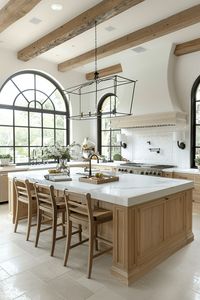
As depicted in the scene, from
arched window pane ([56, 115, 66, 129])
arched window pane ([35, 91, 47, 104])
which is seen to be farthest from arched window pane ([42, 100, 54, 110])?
arched window pane ([56, 115, 66, 129])

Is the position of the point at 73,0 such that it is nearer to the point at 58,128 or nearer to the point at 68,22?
the point at 68,22

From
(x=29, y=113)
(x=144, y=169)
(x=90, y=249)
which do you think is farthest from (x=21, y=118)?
(x=90, y=249)

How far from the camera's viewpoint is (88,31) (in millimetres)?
4852

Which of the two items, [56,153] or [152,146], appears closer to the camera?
[56,153]

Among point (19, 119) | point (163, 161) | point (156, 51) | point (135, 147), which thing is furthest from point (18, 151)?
point (156, 51)

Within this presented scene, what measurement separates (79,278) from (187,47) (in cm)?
499

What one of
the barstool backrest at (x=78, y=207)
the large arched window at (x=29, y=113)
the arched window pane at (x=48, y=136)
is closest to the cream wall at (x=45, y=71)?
the large arched window at (x=29, y=113)

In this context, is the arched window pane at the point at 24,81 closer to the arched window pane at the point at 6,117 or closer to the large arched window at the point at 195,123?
the arched window pane at the point at 6,117

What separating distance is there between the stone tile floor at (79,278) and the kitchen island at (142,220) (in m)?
0.14

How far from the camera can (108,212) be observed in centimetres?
289

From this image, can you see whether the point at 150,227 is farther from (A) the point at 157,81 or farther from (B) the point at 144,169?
(A) the point at 157,81

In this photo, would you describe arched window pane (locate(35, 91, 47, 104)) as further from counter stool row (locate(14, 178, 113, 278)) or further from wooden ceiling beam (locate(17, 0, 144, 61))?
counter stool row (locate(14, 178, 113, 278))

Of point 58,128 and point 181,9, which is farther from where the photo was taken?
point 58,128

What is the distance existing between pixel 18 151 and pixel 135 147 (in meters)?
3.13
